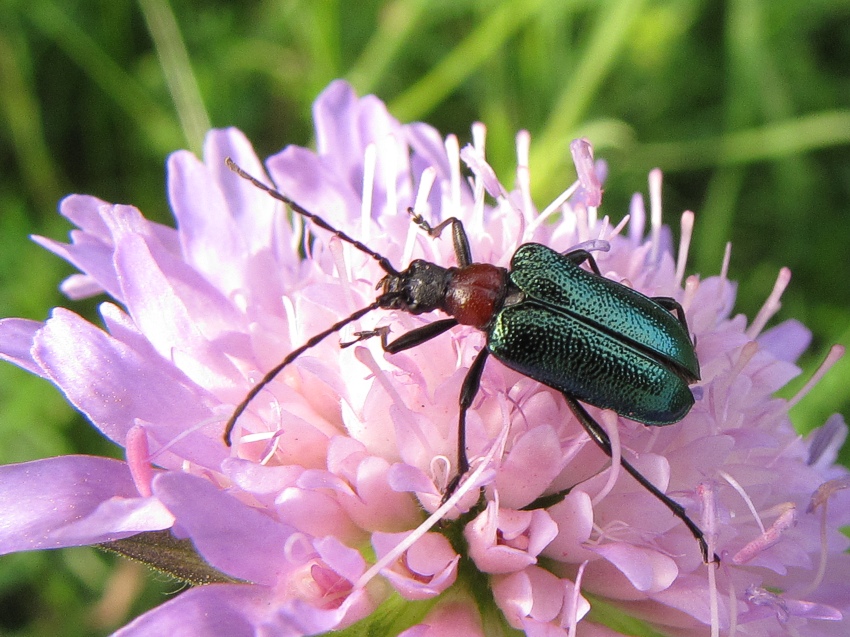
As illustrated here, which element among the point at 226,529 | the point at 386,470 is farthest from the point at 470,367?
the point at 226,529

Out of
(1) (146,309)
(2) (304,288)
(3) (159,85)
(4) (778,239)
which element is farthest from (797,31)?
(1) (146,309)

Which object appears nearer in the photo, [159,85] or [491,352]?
[491,352]

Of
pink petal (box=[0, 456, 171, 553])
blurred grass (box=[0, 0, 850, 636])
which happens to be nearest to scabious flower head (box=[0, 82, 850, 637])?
pink petal (box=[0, 456, 171, 553])

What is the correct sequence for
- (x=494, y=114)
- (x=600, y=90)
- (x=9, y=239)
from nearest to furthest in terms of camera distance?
1. (x=9, y=239)
2. (x=494, y=114)
3. (x=600, y=90)

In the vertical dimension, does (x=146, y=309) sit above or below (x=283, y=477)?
above

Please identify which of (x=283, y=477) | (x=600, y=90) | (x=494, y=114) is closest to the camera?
(x=283, y=477)

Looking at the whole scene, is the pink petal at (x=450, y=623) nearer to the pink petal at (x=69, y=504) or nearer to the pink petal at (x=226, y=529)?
the pink petal at (x=226, y=529)

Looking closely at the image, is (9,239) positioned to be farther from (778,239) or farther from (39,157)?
(778,239)
